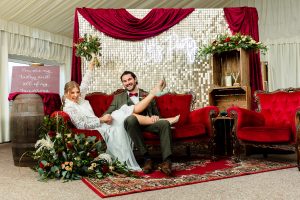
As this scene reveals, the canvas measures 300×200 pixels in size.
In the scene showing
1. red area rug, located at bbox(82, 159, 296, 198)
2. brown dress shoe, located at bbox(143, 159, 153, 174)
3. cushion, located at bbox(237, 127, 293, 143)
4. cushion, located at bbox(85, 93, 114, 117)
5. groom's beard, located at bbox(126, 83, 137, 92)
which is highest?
groom's beard, located at bbox(126, 83, 137, 92)

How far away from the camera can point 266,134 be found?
3.52m

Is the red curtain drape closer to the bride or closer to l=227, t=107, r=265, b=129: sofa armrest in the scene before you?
l=227, t=107, r=265, b=129: sofa armrest

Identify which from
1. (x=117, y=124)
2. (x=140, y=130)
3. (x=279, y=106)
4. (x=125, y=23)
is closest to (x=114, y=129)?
(x=117, y=124)

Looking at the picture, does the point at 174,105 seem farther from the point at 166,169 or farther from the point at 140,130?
the point at 166,169

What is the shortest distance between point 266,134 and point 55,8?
4638 mm

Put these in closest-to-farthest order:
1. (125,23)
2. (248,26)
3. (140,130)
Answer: (140,130) < (125,23) < (248,26)

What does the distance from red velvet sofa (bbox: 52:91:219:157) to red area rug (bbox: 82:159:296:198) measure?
285 mm

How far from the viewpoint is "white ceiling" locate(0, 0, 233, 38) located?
6.17m

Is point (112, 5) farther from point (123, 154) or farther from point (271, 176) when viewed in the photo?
point (271, 176)

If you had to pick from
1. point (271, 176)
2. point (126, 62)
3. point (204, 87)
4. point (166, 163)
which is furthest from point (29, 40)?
point (271, 176)

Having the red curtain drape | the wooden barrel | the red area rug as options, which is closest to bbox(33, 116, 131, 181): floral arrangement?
the red area rug

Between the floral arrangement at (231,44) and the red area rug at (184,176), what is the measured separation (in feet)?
5.61

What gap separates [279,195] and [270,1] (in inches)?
268

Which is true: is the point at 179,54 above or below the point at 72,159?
above
